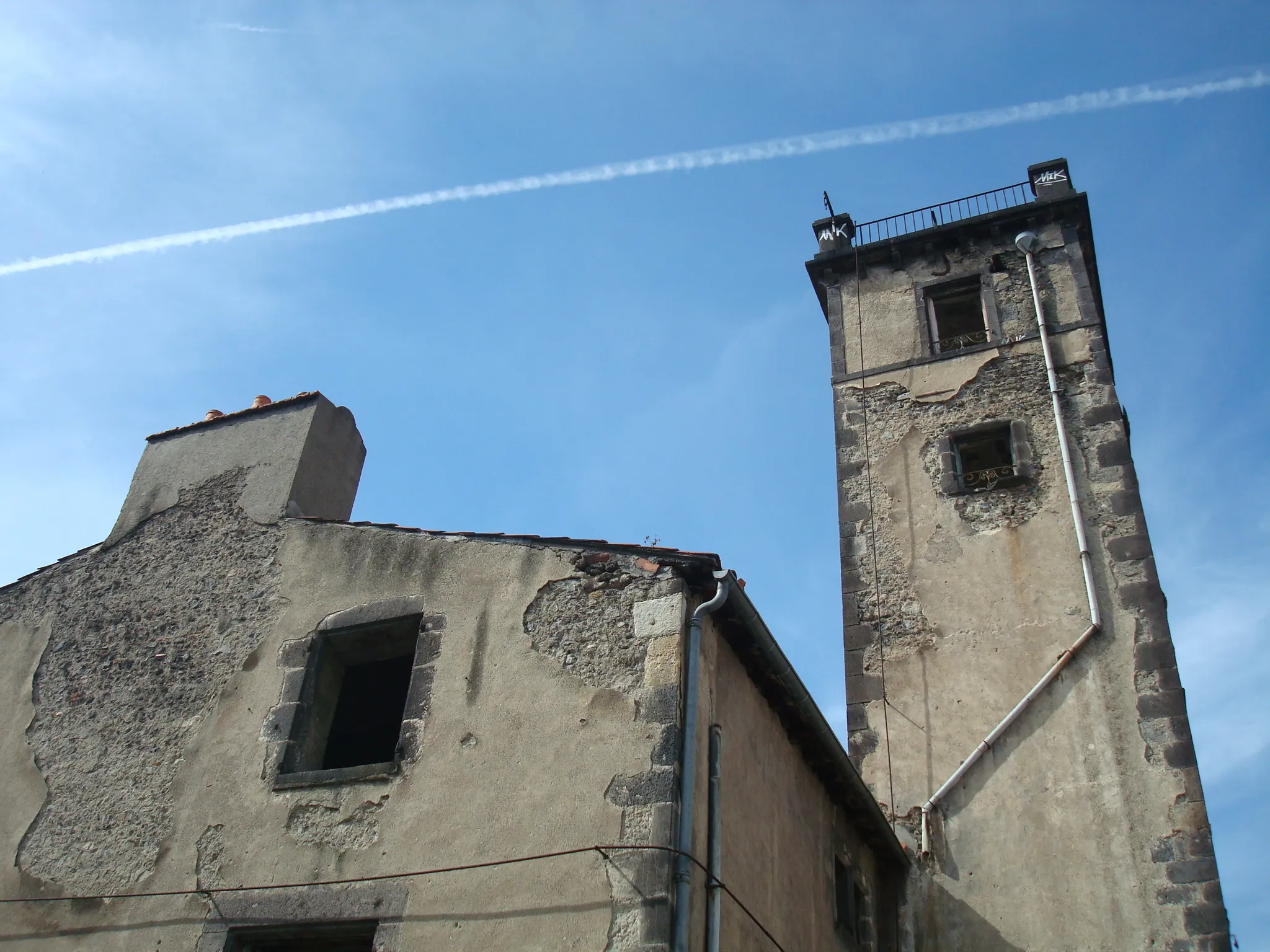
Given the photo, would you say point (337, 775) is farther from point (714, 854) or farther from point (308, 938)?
point (714, 854)

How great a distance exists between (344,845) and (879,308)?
1102 cm

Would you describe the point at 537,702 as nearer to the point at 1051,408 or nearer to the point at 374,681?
the point at 374,681

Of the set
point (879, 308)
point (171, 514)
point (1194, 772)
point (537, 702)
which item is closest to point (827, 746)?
point (537, 702)

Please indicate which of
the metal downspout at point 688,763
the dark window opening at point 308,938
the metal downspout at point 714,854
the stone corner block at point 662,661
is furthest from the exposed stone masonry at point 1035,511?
the dark window opening at point 308,938

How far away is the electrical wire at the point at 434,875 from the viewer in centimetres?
579

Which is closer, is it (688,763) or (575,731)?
(688,763)

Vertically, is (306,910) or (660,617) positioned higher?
(660,617)

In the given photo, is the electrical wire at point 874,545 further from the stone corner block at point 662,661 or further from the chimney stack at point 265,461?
the chimney stack at point 265,461

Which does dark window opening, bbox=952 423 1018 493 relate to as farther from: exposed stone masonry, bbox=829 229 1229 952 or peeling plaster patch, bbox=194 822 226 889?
peeling plaster patch, bbox=194 822 226 889

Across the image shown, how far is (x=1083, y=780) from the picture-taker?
1027 centimetres

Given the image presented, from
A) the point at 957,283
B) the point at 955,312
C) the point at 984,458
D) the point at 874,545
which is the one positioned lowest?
the point at 874,545

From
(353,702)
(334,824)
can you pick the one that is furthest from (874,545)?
(334,824)

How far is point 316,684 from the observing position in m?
7.25

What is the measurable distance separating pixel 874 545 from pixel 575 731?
7.11 m
